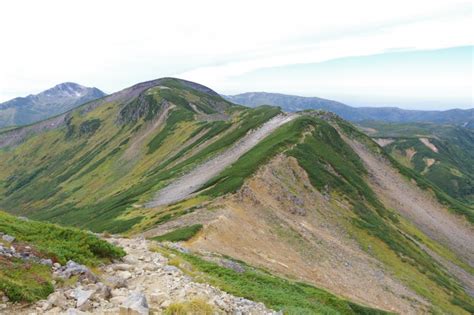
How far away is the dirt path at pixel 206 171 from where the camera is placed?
261 feet

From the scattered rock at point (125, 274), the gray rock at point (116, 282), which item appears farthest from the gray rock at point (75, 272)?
the scattered rock at point (125, 274)

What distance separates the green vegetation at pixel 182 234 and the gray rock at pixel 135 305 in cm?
2787

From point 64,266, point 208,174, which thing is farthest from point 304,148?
point 64,266

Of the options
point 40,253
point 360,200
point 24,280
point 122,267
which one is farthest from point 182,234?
point 360,200

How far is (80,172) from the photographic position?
190750 mm

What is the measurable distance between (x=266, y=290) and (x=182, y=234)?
20.0 m

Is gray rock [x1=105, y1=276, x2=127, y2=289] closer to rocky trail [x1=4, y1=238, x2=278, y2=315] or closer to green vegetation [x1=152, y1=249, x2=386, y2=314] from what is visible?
rocky trail [x1=4, y1=238, x2=278, y2=315]

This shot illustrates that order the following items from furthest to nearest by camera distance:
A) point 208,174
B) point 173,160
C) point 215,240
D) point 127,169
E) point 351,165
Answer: point 127,169
point 173,160
point 351,165
point 208,174
point 215,240

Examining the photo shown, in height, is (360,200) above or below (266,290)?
below

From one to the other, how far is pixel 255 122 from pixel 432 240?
6613 cm

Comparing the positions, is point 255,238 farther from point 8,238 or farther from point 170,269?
point 8,238

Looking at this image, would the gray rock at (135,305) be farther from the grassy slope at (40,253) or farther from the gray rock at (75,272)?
the grassy slope at (40,253)

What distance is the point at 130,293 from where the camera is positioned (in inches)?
664

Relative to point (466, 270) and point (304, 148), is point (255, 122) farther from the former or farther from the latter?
point (466, 270)
